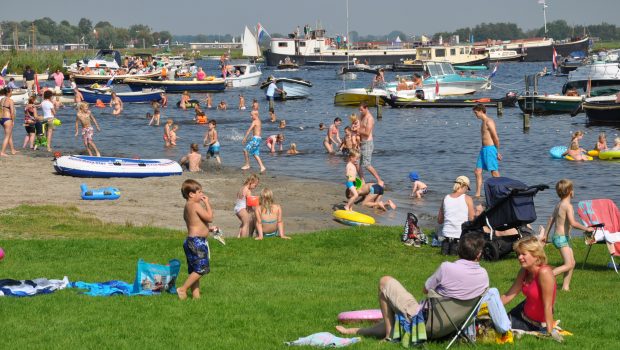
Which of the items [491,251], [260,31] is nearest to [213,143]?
[491,251]

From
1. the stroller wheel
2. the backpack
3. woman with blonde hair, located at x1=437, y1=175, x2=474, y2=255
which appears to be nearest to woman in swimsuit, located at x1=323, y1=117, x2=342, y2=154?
the backpack

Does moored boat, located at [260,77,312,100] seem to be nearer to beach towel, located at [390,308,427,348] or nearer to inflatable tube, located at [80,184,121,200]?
inflatable tube, located at [80,184,121,200]

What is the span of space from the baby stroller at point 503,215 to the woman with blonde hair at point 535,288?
461 cm

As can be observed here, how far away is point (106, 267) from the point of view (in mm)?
12617

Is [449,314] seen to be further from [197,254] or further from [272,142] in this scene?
[272,142]

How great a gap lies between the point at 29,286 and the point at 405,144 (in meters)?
27.2

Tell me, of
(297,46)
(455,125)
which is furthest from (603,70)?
(297,46)

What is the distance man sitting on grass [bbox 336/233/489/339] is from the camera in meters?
8.35

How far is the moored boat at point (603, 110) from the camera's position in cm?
3800

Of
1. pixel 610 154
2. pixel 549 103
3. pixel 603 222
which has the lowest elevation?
pixel 610 154

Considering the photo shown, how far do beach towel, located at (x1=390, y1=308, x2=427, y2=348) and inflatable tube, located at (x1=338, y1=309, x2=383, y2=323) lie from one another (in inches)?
32.8

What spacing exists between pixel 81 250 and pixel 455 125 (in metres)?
33.2

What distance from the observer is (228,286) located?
11500 mm

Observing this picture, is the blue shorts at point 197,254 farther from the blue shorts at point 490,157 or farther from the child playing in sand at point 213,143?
the child playing in sand at point 213,143
